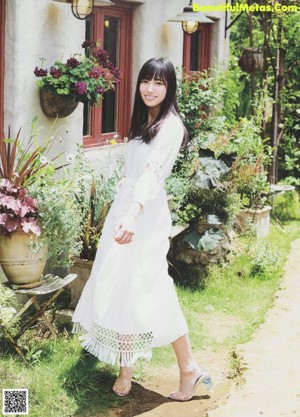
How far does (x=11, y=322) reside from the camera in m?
4.82

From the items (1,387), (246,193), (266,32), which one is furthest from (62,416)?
(266,32)

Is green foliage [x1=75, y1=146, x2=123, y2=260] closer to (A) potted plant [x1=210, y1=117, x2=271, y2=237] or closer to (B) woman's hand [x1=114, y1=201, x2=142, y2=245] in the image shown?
(B) woman's hand [x1=114, y1=201, x2=142, y2=245]

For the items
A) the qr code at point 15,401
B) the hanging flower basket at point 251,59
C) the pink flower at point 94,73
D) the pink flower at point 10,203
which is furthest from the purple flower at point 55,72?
the hanging flower basket at point 251,59

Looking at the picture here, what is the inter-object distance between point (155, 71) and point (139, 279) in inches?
48.4

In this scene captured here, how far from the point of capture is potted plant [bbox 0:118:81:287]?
4820 mm

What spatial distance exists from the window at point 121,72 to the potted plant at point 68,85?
1048 millimetres

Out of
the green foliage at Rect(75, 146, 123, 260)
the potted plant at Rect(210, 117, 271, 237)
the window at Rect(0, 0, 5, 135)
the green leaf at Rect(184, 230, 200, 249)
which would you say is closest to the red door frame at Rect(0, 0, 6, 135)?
the window at Rect(0, 0, 5, 135)

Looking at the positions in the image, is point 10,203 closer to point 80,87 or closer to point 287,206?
point 80,87

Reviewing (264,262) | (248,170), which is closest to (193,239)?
(264,262)

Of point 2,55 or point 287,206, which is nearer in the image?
point 2,55

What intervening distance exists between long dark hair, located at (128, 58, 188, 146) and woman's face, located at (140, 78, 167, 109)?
2cm

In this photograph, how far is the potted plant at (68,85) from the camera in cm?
581

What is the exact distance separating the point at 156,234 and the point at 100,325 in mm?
631

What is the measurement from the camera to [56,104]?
5.98 meters
